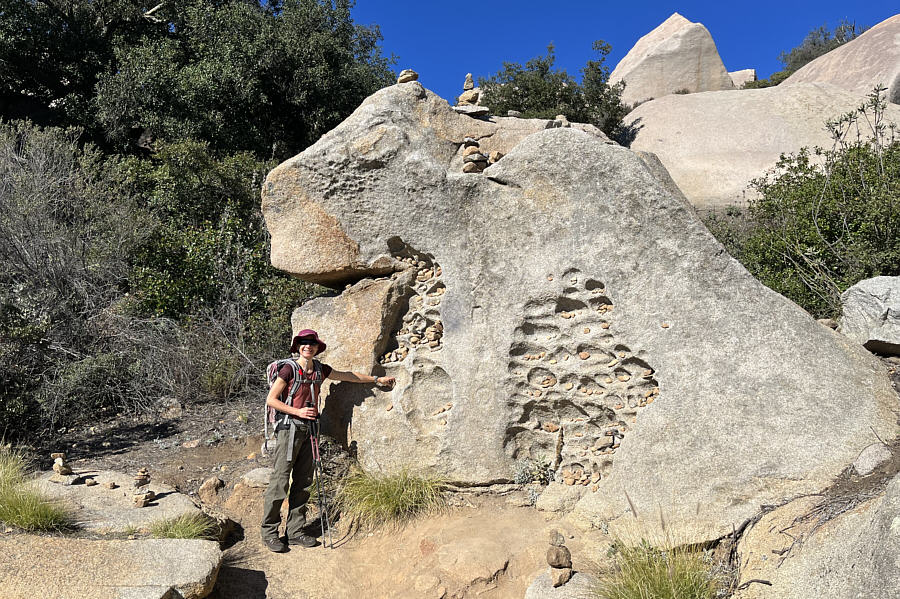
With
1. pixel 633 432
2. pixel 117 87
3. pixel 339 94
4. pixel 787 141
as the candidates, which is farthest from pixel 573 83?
pixel 633 432

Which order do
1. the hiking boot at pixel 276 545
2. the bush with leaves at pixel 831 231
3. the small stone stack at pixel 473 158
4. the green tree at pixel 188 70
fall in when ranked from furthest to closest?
the green tree at pixel 188 70, the bush with leaves at pixel 831 231, the small stone stack at pixel 473 158, the hiking boot at pixel 276 545

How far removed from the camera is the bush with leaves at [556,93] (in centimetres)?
1742

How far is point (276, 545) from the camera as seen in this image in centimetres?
543

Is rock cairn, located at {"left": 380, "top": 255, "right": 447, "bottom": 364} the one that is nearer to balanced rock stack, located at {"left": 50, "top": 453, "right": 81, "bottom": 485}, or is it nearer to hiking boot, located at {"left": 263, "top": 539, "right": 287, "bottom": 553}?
hiking boot, located at {"left": 263, "top": 539, "right": 287, "bottom": 553}

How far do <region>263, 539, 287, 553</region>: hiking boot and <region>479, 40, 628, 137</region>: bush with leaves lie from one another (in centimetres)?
1304

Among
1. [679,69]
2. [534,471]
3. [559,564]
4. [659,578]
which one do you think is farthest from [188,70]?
[679,69]

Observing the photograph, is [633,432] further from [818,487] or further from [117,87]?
[117,87]

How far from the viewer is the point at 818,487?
4371 millimetres

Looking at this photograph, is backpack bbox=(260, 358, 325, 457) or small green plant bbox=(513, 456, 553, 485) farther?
small green plant bbox=(513, 456, 553, 485)

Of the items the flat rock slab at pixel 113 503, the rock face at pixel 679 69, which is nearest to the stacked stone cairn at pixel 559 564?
the flat rock slab at pixel 113 503

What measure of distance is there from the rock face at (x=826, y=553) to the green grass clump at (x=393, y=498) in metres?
2.36

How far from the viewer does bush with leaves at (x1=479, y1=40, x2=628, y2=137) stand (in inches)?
686

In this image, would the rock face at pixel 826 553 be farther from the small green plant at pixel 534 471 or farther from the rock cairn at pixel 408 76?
the rock cairn at pixel 408 76

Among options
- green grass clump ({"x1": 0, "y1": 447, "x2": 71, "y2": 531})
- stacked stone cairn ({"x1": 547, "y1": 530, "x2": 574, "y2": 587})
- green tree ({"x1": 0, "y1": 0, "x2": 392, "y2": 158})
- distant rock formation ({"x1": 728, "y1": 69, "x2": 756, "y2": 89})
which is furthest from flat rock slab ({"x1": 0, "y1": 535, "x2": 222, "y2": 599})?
distant rock formation ({"x1": 728, "y1": 69, "x2": 756, "y2": 89})
